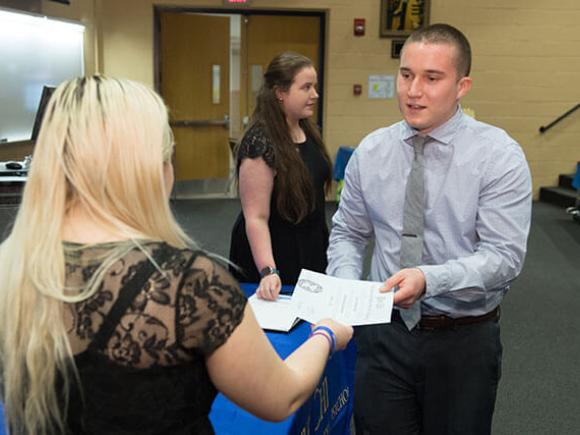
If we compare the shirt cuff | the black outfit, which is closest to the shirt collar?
the shirt cuff

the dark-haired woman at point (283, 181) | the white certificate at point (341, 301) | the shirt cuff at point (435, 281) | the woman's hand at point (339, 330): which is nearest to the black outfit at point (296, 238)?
the dark-haired woman at point (283, 181)

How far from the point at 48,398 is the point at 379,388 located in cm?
100

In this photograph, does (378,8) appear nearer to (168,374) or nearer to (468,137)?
(468,137)

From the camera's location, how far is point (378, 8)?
767cm

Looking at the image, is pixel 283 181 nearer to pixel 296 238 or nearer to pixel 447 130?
pixel 296 238

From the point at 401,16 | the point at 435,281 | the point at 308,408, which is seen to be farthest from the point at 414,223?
the point at 401,16

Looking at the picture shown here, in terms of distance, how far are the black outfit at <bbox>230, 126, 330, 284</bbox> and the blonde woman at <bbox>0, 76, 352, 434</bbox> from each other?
4.65 feet

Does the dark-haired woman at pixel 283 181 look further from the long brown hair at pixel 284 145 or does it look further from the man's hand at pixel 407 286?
the man's hand at pixel 407 286

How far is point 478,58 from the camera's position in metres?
7.89

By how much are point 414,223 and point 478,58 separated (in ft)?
22.4

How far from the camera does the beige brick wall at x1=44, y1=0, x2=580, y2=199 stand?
25.1 ft

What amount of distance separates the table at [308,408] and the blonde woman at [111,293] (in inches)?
A: 18.6

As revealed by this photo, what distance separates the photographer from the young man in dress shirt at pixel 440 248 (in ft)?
5.13

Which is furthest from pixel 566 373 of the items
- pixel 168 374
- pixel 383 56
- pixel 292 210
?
pixel 383 56
